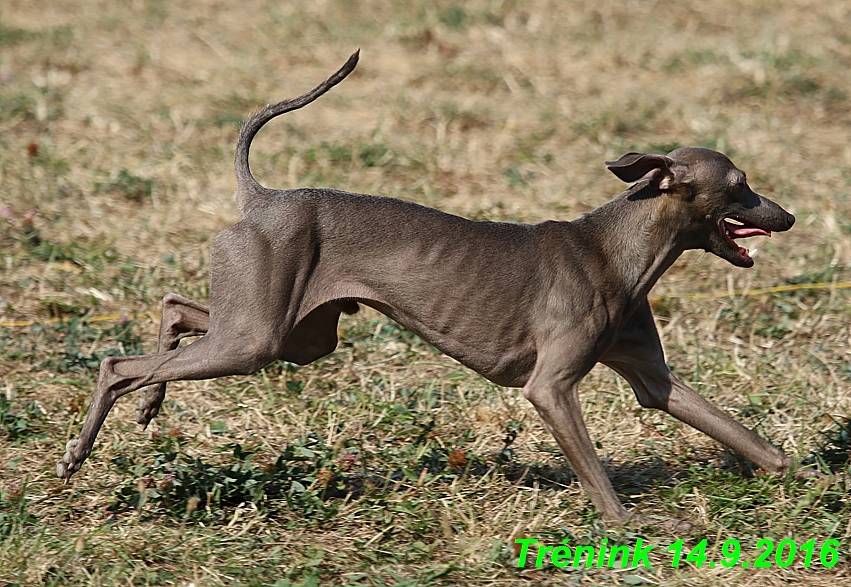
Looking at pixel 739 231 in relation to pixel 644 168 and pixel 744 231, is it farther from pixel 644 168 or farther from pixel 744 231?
pixel 644 168

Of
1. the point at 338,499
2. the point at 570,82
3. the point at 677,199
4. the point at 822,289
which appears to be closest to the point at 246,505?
the point at 338,499

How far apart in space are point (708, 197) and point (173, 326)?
214 centimetres

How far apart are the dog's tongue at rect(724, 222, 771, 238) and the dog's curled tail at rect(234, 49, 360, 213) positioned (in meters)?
1.57

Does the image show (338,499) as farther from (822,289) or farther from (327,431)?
(822,289)

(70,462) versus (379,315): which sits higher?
(379,315)

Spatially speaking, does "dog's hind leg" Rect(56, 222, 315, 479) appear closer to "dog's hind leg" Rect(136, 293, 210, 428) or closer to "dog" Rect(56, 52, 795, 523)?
"dog" Rect(56, 52, 795, 523)

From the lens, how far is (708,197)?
4.28 metres

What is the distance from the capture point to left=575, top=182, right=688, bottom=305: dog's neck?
4312mm

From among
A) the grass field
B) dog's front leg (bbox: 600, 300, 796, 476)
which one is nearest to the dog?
dog's front leg (bbox: 600, 300, 796, 476)

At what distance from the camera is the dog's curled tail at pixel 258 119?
432cm

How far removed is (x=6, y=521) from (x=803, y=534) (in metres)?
2.89

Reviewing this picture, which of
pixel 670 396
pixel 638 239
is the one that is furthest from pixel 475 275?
pixel 670 396

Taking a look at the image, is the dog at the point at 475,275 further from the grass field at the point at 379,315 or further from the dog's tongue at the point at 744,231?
the grass field at the point at 379,315

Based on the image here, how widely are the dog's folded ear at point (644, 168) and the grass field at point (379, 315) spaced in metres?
1.23
